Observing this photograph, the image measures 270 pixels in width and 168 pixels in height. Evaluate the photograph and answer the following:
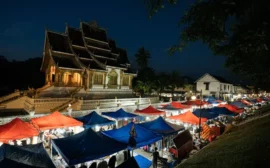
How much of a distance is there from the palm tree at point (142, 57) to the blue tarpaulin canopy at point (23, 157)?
41672 mm

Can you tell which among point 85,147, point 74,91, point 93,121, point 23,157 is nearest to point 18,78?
point 74,91

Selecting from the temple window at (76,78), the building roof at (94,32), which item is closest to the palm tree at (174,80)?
the building roof at (94,32)

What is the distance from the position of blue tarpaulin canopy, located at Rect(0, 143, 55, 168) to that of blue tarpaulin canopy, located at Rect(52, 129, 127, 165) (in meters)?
0.81

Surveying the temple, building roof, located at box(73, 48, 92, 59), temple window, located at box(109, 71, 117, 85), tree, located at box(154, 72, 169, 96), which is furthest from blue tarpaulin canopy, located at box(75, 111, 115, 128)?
tree, located at box(154, 72, 169, 96)

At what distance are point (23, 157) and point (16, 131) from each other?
165 inches

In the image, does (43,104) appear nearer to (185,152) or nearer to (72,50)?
(72,50)

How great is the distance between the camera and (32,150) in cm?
667

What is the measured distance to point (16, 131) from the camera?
9.54m

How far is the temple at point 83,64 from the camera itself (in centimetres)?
2536

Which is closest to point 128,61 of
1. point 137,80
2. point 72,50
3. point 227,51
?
point 137,80

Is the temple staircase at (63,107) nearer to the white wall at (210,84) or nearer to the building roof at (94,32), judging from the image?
the building roof at (94,32)

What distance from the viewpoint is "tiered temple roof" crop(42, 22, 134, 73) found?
83.3 feet

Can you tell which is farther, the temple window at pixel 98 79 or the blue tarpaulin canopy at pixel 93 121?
the temple window at pixel 98 79

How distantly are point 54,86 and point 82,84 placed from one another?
4233 mm
